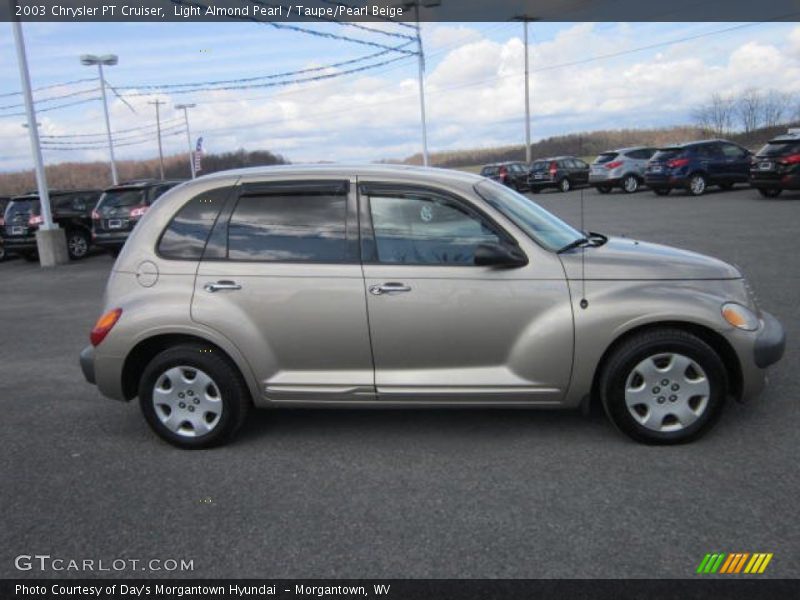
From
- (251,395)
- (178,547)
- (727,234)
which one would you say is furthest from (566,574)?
(727,234)

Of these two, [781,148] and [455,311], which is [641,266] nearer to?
[455,311]

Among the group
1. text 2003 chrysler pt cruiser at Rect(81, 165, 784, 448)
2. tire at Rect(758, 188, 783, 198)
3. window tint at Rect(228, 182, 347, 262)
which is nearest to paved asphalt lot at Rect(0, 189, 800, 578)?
text 2003 chrysler pt cruiser at Rect(81, 165, 784, 448)

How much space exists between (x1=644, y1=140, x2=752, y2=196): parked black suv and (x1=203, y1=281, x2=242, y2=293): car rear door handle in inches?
863

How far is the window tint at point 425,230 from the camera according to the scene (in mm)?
4158

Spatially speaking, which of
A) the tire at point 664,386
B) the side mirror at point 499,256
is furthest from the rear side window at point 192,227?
the tire at point 664,386

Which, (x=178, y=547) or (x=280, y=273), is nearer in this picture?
(x=178, y=547)

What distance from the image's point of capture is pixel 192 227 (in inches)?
173

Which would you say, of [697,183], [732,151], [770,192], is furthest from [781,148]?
[732,151]

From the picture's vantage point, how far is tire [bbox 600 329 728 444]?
3.95 meters

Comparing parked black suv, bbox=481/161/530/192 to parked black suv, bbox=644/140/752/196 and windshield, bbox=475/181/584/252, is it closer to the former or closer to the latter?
parked black suv, bbox=644/140/752/196

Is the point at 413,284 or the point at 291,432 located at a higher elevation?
the point at 413,284

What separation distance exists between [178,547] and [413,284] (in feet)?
6.28
